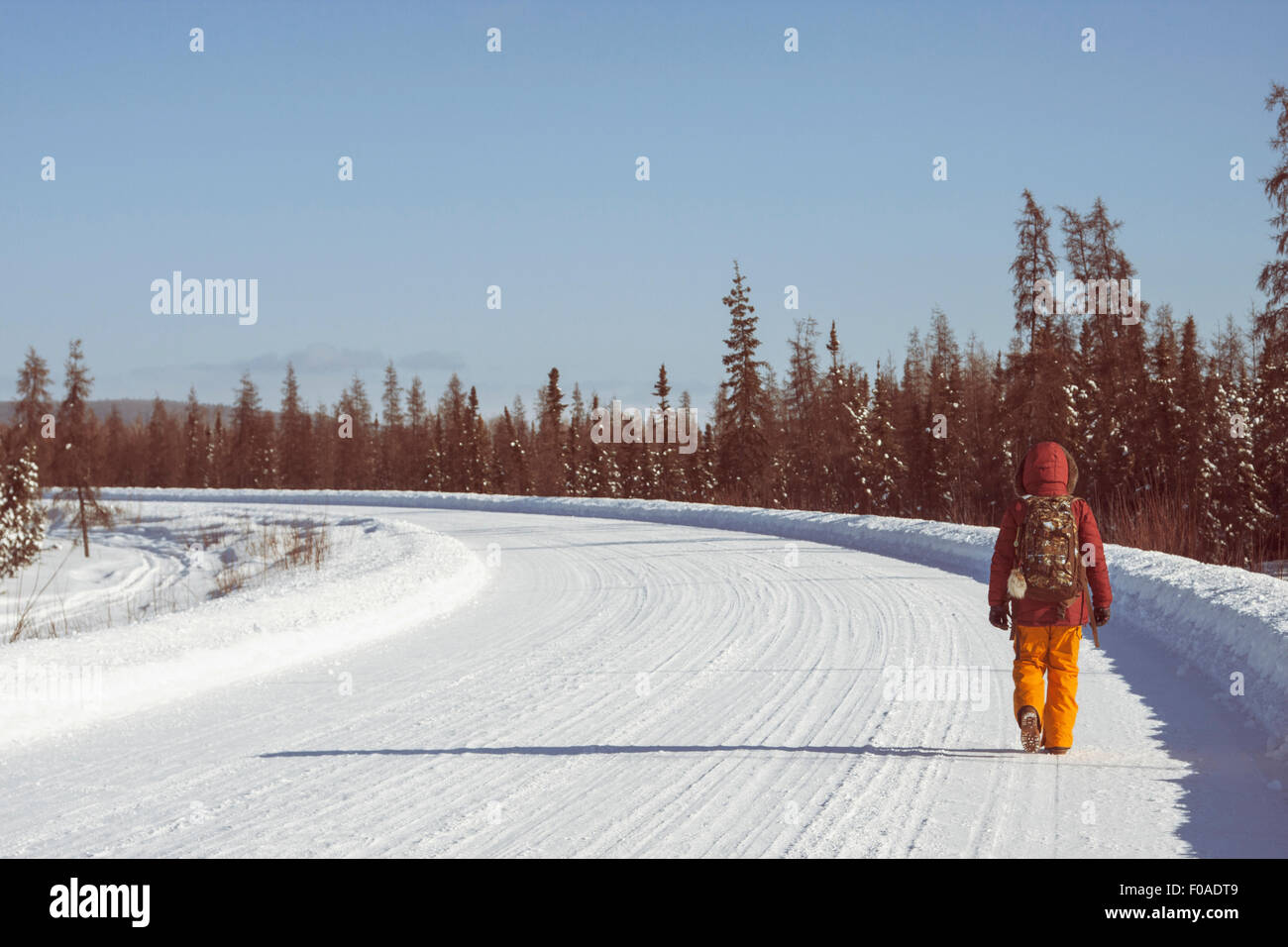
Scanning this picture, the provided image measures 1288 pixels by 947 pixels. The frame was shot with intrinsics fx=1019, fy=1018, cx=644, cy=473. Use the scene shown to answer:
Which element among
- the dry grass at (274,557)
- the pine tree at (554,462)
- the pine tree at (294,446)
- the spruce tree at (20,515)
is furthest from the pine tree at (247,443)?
the dry grass at (274,557)

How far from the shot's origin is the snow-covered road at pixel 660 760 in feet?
15.0

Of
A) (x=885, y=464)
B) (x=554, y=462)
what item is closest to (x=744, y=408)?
(x=885, y=464)

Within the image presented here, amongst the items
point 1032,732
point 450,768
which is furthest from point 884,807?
point 450,768

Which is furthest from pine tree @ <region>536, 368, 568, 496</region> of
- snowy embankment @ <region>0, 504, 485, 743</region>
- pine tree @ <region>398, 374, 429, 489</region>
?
snowy embankment @ <region>0, 504, 485, 743</region>

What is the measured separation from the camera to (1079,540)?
19.1ft

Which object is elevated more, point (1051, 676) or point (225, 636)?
point (1051, 676)

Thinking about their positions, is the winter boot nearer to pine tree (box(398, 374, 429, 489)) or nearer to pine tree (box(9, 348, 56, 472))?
pine tree (box(9, 348, 56, 472))

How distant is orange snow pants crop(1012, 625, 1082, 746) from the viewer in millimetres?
5789

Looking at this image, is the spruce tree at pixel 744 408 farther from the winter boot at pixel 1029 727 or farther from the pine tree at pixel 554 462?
the winter boot at pixel 1029 727

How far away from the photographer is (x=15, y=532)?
128ft

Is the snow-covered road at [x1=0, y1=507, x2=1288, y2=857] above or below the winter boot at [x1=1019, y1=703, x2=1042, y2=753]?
below

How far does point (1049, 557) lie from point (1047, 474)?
522mm

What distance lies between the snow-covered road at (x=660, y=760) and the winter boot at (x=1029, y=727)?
113 millimetres

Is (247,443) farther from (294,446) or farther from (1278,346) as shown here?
(1278,346)
